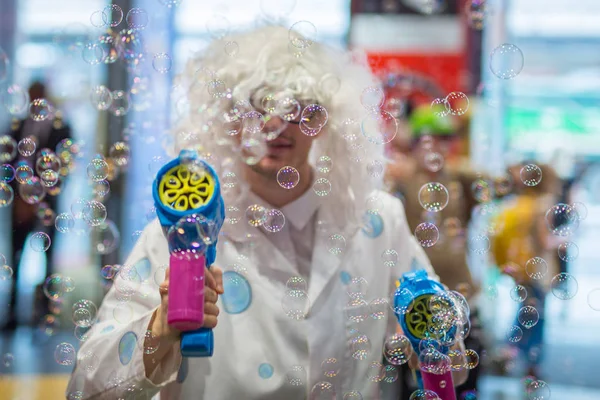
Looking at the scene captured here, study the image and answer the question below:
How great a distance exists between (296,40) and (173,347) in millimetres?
571

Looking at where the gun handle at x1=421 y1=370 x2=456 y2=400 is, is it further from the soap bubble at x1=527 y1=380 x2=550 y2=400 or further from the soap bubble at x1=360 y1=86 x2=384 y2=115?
the soap bubble at x1=360 y1=86 x2=384 y2=115

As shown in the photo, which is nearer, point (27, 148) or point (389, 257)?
point (389, 257)

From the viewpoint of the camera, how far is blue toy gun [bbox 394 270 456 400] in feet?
3.61

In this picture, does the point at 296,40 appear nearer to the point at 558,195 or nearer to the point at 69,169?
the point at 69,169

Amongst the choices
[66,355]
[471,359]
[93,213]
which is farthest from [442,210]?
[66,355]

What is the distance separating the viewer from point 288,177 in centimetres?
134

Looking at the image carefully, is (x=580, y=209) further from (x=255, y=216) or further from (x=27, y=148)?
(x=27, y=148)

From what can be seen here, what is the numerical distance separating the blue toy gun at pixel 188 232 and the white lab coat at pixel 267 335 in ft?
0.68

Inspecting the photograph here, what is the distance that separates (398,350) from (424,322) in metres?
0.12

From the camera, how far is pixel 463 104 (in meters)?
1.55

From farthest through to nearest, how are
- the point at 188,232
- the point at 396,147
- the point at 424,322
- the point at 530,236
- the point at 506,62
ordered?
the point at 396,147, the point at 530,236, the point at 506,62, the point at 424,322, the point at 188,232

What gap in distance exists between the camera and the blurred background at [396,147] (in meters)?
1.51

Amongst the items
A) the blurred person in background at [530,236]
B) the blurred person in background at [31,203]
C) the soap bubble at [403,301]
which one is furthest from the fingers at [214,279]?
the blurred person in background at [530,236]

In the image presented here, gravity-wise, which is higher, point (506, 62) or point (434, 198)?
point (506, 62)
